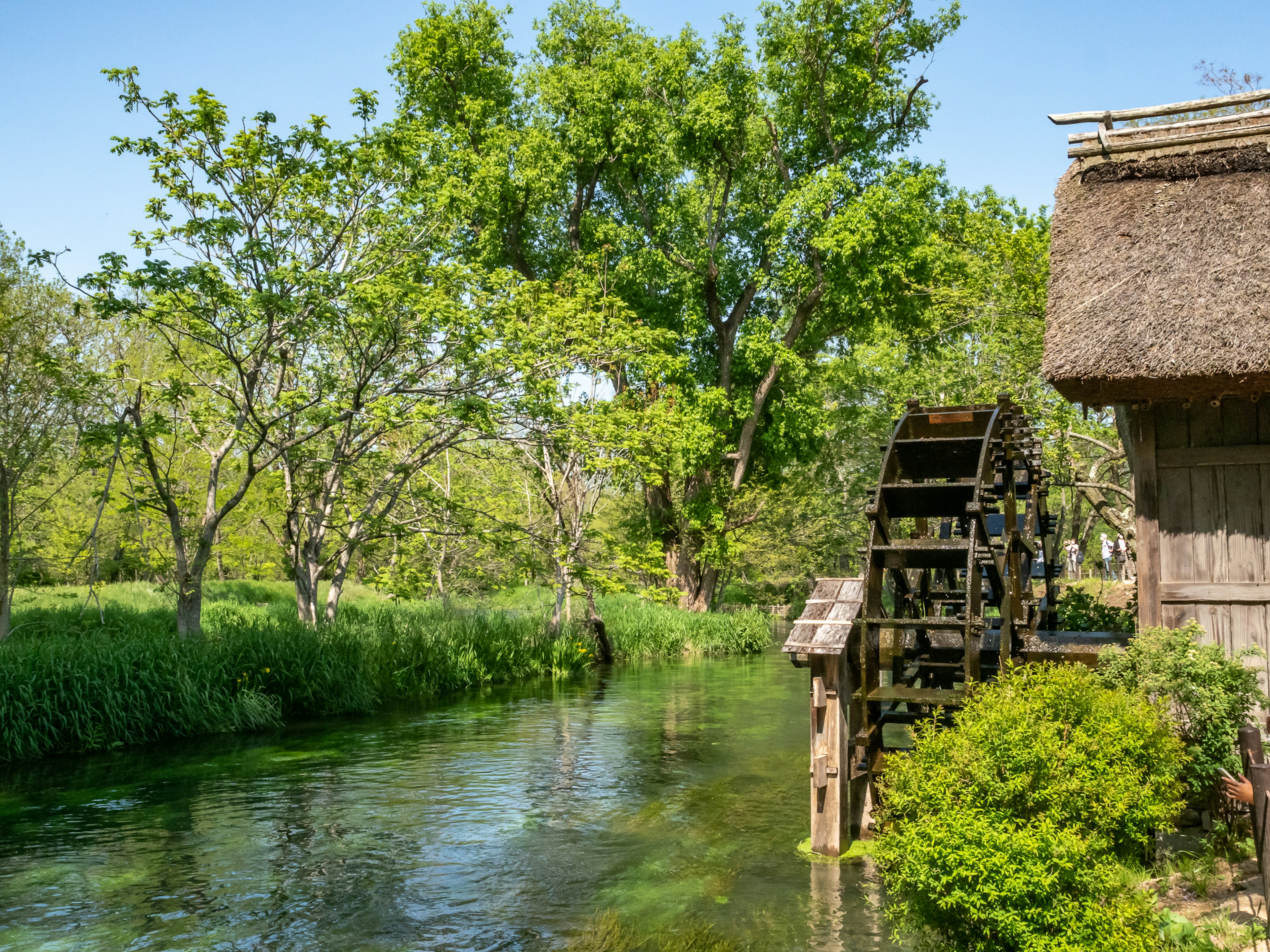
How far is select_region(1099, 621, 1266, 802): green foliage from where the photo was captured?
652cm

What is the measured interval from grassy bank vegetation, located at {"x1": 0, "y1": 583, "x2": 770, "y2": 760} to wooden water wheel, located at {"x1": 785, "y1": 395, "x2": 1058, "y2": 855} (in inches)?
320

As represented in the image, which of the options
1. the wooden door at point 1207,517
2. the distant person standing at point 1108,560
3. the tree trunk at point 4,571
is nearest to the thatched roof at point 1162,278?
the wooden door at point 1207,517

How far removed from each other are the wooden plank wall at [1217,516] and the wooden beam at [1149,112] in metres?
3.45

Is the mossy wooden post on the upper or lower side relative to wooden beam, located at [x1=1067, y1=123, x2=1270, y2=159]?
lower

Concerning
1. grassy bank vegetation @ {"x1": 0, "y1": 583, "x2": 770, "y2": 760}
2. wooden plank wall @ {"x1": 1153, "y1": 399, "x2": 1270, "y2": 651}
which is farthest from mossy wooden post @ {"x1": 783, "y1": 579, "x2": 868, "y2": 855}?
grassy bank vegetation @ {"x1": 0, "y1": 583, "x2": 770, "y2": 760}

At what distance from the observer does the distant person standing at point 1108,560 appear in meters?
28.2

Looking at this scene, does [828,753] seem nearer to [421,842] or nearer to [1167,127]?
[421,842]

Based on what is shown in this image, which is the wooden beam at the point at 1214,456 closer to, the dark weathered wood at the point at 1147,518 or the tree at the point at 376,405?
the dark weathered wood at the point at 1147,518

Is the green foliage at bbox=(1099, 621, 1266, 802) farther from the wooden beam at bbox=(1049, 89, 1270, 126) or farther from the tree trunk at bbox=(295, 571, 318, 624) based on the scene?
the tree trunk at bbox=(295, 571, 318, 624)

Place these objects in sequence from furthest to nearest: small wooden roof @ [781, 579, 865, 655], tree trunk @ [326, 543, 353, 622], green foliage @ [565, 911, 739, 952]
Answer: tree trunk @ [326, 543, 353, 622]
small wooden roof @ [781, 579, 865, 655]
green foliage @ [565, 911, 739, 952]

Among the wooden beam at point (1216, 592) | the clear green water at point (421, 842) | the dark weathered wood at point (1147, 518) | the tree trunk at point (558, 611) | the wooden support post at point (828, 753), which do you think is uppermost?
the dark weathered wood at point (1147, 518)

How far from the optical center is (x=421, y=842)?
8.84 m

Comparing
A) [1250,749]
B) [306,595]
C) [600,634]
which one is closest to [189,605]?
[306,595]

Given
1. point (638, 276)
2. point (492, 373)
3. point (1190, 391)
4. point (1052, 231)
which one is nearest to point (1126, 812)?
point (1190, 391)
